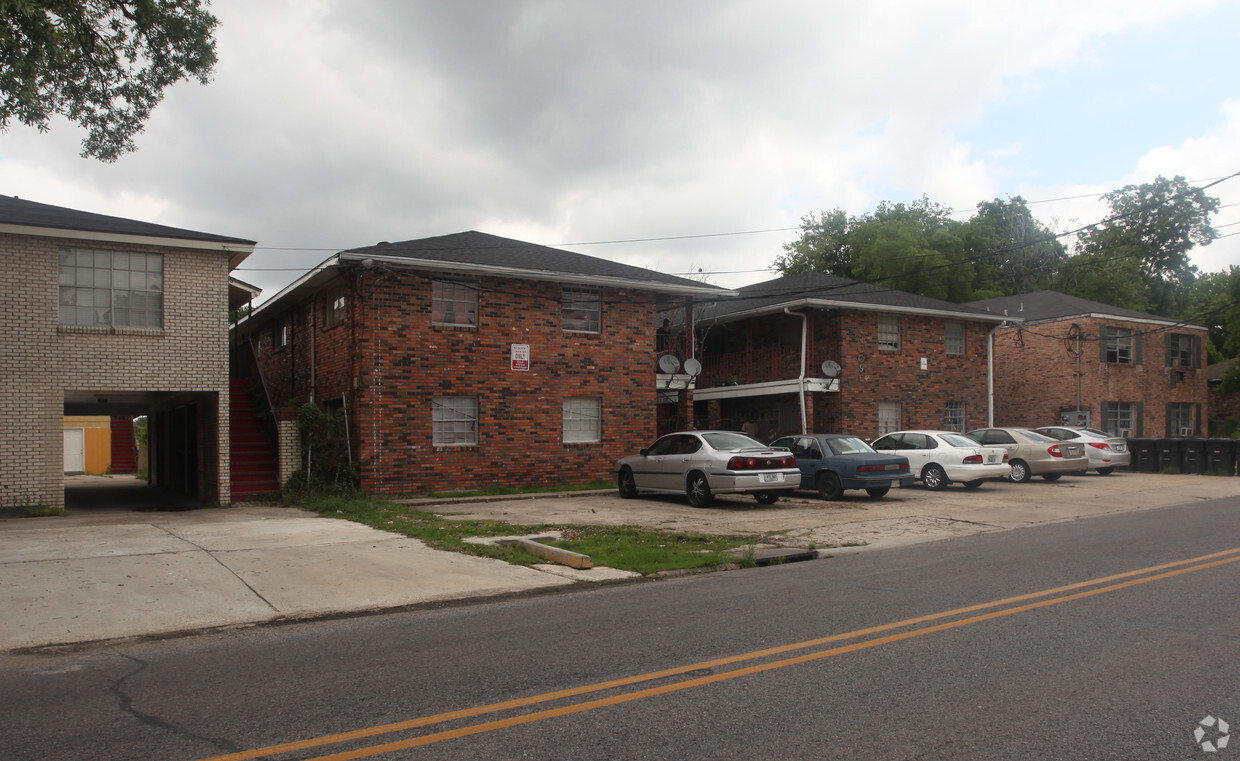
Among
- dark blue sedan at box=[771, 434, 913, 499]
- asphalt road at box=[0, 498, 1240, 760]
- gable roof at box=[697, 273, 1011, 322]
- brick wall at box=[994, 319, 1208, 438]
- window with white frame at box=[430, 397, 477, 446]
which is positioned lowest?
asphalt road at box=[0, 498, 1240, 760]

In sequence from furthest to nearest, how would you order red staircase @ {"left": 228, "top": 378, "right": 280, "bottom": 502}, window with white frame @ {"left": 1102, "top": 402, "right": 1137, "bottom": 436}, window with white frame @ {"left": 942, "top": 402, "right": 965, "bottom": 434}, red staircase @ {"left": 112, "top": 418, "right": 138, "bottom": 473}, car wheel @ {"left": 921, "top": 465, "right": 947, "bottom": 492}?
red staircase @ {"left": 112, "top": 418, "right": 138, "bottom": 473} → window with white frame @ {"left": 1102, "top": 402, "right": 1137, "bottom": 436} → window with white frame @ {"left": 942, "top": 402, "right": 965, "bottom": 434} → car wheel @ {"left": 921, "top": 465, "right": 947, "bottom": 492} → red staircase @ {"left": 228, "top": 378, "right": 280, "bottom": 502}

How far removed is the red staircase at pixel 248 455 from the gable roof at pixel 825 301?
43.6 ft

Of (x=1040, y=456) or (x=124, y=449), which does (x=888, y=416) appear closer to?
(x=1040, y=456)

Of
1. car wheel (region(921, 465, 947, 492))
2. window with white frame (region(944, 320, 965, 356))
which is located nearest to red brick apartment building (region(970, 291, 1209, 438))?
window with white frame (region(944, 320, 965, 356))

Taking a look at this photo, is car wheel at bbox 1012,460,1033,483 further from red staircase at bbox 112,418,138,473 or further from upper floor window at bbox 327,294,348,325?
red staircase at bbox 112,418,138,473

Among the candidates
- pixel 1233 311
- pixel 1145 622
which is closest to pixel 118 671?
pixel 1145 622

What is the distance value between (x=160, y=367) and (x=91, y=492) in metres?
11.3

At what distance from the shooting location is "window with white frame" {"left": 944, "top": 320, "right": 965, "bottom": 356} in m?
29.1

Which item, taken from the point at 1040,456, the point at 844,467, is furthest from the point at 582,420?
the point at 1040,456

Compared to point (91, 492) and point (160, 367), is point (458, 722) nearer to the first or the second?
point (160, 367)

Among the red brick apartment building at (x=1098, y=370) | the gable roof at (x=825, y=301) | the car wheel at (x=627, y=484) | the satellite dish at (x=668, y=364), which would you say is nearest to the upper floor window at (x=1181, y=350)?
the red brick apartment building at (x=1098, y=370)

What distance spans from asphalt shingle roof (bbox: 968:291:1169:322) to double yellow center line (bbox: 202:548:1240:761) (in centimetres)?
2551

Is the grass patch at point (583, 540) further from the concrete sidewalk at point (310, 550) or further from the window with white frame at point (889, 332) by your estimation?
the window with white frame at point (889, 332)

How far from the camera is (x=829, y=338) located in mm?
26938
